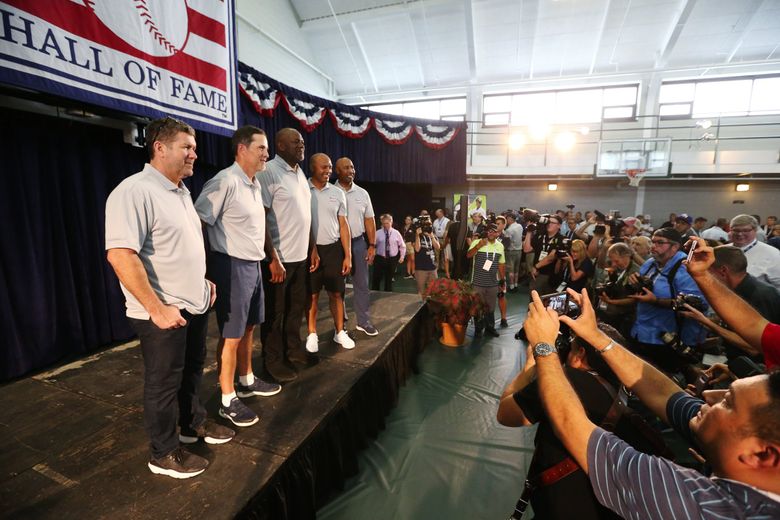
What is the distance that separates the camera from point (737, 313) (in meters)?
1.46

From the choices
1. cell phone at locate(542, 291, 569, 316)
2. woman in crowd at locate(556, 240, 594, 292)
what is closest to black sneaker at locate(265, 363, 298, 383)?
cell phone at locate(542, 291, 569, 316)

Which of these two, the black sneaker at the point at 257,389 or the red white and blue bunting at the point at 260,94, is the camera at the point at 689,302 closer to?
the black sneaker at the point at 257,389

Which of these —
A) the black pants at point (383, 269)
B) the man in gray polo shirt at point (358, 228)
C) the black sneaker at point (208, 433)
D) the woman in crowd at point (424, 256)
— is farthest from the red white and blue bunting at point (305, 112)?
the black sneaker at point (208, 433)

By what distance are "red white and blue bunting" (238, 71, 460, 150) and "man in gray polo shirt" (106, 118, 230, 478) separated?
3702 millimetres

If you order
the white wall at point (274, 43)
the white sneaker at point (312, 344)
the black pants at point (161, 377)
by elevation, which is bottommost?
the white sneaker at point (312, 344)

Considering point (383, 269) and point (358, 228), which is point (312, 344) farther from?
point (383, 269)

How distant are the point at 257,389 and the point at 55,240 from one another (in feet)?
8.40

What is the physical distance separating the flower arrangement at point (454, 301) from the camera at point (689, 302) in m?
1.92

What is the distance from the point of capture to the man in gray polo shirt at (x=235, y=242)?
172 cm

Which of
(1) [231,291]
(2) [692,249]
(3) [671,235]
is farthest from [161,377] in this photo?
(3) [671,235]

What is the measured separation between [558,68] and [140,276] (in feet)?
40.5

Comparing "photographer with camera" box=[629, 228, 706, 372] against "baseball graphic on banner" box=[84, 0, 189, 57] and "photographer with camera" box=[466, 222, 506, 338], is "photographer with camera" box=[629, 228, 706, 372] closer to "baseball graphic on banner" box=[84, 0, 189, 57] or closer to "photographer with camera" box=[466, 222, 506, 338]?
"photographer with camera" box=[466, 222, 506, 338]

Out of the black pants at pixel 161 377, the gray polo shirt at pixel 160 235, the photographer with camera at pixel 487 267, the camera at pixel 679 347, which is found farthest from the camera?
the photographer with camera at pixel 487 267

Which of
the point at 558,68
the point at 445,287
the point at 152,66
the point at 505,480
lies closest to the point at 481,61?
the point at 558,68
